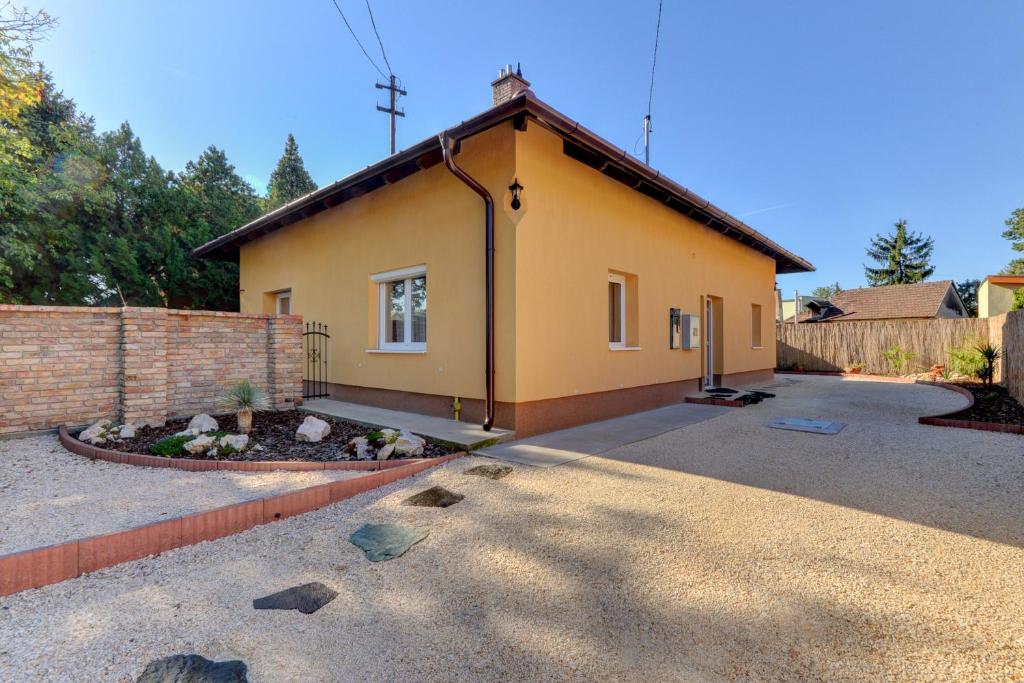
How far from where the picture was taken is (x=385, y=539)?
2998 millimetres

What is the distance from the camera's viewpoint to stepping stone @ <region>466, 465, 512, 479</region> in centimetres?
427

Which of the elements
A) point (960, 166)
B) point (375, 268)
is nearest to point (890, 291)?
point (960, 166)

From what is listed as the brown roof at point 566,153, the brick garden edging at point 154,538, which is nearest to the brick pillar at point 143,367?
the brown roof at point 566,153

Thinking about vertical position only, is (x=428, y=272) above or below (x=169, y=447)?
above

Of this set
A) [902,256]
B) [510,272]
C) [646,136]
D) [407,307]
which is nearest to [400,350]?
[407,307]

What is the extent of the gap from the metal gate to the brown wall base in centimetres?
35

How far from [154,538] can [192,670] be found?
1480mm

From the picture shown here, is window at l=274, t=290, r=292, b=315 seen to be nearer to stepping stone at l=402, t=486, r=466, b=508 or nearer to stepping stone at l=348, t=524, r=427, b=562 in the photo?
stepping stone at l=402, t=486, r=466, b=508

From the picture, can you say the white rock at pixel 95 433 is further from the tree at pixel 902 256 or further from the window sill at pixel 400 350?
the tree at pixel 902 256

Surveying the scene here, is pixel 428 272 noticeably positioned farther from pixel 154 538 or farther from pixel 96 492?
pixel 154 538

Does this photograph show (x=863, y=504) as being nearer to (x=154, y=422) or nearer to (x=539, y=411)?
(x=539, y=411)

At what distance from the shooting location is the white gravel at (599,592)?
1.83m

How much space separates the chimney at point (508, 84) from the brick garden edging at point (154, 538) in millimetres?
6078

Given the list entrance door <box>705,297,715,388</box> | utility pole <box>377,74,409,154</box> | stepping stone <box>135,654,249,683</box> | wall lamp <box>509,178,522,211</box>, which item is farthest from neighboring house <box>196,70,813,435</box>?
utility pole <box>377,74,409,154</box>
